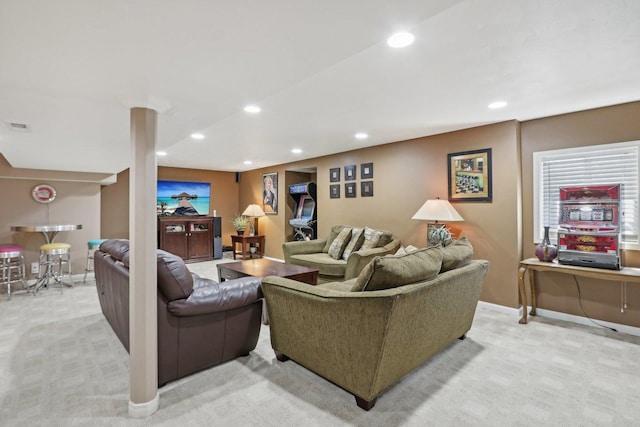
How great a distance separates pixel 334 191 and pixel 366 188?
78cm

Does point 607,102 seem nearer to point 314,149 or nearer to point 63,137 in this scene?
point 314,149

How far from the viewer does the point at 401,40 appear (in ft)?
6.15

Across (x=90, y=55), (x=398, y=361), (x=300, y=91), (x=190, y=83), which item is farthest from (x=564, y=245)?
(x=90, y=55)

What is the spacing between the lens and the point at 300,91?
2775 mm

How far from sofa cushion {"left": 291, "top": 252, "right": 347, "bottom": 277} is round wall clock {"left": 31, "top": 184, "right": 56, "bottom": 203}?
415 cm

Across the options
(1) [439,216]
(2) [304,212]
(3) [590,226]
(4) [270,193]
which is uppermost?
(4) [270,193]

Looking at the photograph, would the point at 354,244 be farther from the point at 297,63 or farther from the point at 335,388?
the point at 297,63

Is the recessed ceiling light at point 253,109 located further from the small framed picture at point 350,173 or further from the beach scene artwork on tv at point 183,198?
the beach scene artwork on tv at point 183,198

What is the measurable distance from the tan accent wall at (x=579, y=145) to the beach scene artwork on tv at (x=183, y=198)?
22.4 ft

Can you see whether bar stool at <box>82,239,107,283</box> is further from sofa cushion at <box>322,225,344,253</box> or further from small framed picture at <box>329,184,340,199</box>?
small framed picture at <box>329,184,340,199</box>

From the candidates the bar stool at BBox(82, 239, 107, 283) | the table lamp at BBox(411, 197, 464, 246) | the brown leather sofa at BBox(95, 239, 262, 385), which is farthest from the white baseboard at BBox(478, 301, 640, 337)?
the bar stool at BBox(82, 239, 107, 283)

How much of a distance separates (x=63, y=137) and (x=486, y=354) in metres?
4.26

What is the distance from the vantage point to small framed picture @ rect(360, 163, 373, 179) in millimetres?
5156

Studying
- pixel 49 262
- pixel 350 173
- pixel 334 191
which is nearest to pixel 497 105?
pixel 350 173
